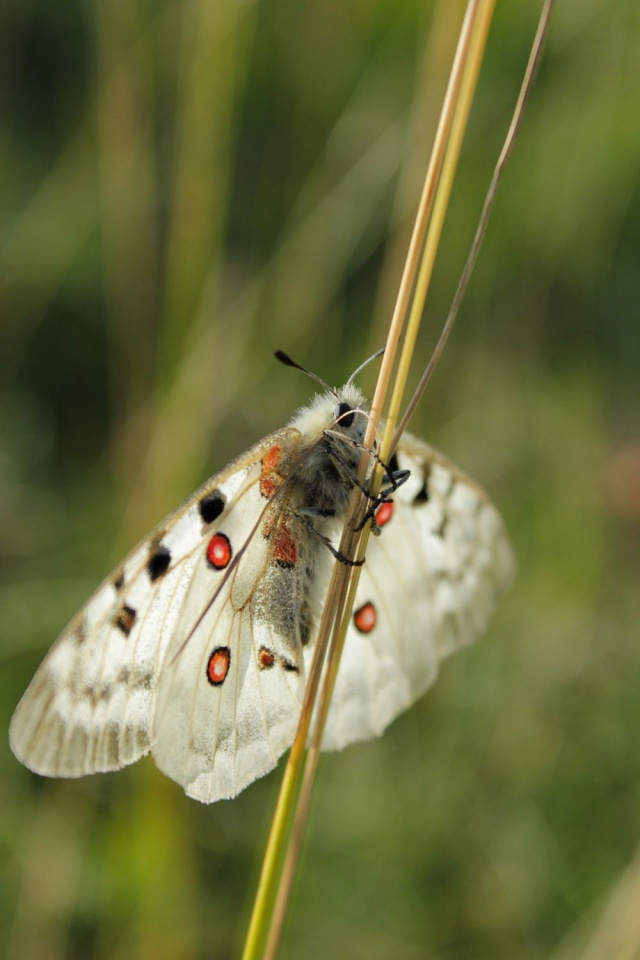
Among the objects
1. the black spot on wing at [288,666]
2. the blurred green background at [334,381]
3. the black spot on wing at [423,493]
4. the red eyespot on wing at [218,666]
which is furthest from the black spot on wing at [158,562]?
the blurred green background at [334,381]

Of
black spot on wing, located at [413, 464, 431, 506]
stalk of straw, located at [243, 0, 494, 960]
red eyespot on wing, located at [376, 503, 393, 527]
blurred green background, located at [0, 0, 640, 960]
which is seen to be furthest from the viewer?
blurred green background, located at [0, 0, 640, 960]

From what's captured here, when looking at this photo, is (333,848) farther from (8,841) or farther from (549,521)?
(549,521)

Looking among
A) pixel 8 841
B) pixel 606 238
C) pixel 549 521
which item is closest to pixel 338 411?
pixel 8 841

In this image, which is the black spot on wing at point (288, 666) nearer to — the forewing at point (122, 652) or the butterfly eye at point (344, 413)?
the forewing at point (122, 652)

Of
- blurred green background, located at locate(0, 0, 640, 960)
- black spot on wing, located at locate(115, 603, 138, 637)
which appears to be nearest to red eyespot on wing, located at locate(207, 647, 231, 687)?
black spot on wing, located at locate(115, 603, 138, 637)

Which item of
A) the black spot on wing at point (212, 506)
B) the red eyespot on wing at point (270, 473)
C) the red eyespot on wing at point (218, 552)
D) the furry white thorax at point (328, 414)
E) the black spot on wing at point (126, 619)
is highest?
the furry white thorax at point (328, 414)

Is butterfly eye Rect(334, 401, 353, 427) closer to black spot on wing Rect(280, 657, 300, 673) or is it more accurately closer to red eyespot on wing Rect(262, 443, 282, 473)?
red eyespot on wing Rect(262, 443, 282, 473)

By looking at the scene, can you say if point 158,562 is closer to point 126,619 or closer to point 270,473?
point 126,619
